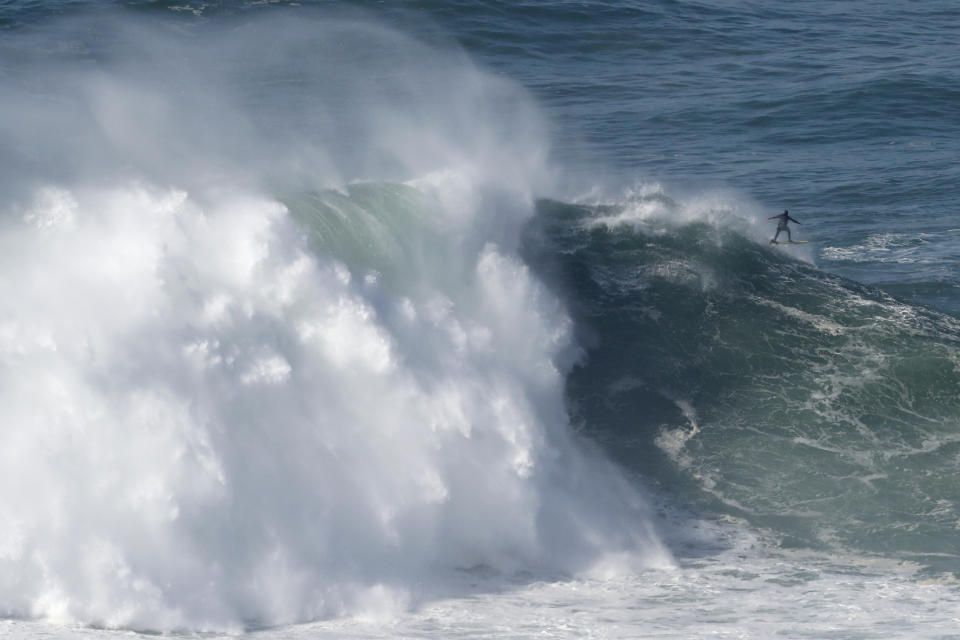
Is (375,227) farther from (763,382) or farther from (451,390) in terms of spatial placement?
(763,382)

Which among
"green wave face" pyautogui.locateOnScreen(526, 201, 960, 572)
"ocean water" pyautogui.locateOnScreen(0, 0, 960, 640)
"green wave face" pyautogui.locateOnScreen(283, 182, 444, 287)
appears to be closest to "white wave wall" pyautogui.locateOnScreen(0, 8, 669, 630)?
"ocean water" pyautogui.locateOnScreen(0, 0, 960, 640)

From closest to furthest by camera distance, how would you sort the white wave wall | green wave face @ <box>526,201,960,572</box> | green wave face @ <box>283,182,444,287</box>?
1. the white wave wall
2. green wave face @ <box>526,201,960,572</box>
3. green wave face @ <box>283,182,444,287</box>

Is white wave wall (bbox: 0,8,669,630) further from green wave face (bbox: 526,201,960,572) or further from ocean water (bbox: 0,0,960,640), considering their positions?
green wave face (bbox: 526,201,960,572)

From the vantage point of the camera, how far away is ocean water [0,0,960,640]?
11.7 m

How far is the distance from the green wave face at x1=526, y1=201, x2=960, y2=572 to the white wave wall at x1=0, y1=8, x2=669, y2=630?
1.01m

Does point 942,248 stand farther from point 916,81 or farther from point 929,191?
point 916,81

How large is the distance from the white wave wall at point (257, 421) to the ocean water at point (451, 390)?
0.12 ft

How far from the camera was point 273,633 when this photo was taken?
11.2 m

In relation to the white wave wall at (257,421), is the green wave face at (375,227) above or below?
above

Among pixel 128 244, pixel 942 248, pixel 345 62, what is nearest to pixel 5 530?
pixel 128 244

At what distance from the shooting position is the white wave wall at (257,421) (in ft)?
38.0

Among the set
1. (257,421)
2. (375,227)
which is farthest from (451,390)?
(375,227)

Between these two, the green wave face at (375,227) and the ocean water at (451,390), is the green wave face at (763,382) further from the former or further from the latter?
the green wave face at (375,227)

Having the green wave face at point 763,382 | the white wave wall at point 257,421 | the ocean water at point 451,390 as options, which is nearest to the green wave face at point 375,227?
the ocean water at point 451,390
